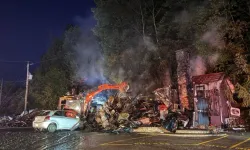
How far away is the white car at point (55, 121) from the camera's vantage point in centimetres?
1541

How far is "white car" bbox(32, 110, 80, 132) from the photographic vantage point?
15406 millimetres

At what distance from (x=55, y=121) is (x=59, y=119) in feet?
1.00

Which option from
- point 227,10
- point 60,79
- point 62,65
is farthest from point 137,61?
point 62,65

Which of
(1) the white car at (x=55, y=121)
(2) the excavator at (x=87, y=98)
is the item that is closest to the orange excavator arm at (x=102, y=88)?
(2) the excavator at (x=87, y=98)

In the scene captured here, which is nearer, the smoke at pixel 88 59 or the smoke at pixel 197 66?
the smoke at pixel 197 66

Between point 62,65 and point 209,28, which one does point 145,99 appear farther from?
point 62,65

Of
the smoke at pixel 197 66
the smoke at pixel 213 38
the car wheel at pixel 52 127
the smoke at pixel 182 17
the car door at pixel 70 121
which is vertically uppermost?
the smoke at pixel 182 17

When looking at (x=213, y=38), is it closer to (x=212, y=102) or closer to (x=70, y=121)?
(x=212, y=102)

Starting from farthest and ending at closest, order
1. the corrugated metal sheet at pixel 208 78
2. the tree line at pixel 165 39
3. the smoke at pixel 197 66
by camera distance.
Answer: the smoke at pixel 197 66, the corrugated metal sheet at pixel 208 78, the tree line at pixel 165 39

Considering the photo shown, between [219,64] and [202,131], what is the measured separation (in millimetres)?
5207

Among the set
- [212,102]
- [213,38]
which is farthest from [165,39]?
[212,102]

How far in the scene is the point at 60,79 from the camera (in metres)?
34.7

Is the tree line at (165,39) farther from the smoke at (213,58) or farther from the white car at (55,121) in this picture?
the white car at (55,121)

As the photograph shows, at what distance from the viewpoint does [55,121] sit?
51.6ft
